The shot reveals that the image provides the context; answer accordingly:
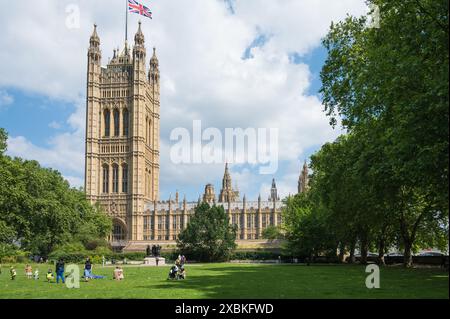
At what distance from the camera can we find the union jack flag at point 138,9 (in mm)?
73713

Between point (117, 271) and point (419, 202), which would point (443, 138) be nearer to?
point (117, 271)

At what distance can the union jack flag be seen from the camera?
242 ft

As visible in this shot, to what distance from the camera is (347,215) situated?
128 ft

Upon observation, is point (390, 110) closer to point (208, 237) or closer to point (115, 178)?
point (208, 237)

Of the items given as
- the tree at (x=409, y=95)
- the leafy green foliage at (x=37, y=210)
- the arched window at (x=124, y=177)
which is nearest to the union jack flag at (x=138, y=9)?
the leafy green foliage at (x=37, y=210)

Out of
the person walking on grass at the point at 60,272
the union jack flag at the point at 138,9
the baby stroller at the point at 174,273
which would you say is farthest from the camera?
the union jack flag at the point at 138,9

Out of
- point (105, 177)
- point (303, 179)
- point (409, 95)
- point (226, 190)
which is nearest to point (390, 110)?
point (409, 95)

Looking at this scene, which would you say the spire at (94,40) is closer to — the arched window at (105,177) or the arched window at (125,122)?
the arched window at (125,122)

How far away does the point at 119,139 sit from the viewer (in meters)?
115

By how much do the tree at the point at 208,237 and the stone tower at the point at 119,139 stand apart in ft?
173

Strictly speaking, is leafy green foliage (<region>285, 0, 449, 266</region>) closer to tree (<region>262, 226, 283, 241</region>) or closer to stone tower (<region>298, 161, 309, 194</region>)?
tree (<region>262, 226, 283, 241</region>)

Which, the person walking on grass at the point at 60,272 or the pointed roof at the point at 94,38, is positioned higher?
the pointed roof at the point at 94,38

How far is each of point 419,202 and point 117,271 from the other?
72.0 feet
